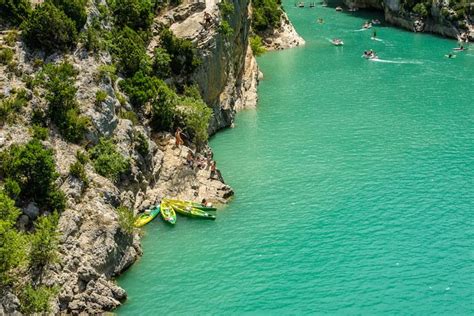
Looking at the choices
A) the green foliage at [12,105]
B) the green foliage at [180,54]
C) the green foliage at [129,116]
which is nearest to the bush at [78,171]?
the green foliage at [12,105]

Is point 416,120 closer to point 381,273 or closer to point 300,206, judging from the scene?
point 300,206

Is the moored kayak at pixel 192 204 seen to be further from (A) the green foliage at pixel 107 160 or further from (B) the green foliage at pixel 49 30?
(B) the green foliage at pixel 49 30

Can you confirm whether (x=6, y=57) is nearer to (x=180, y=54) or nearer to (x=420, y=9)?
(x=180, y=54)

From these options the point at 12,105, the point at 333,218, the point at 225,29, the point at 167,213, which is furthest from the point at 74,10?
the point at 333,218

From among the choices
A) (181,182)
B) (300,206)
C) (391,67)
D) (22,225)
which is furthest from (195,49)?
(391,67)

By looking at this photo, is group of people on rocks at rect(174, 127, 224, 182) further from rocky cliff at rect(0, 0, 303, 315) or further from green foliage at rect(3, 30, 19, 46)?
green foliage at rect(3, 30, 19, 46)
